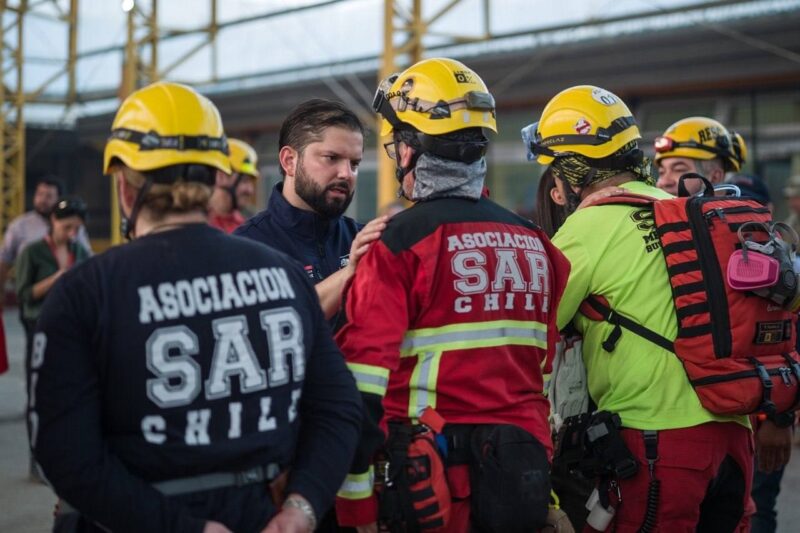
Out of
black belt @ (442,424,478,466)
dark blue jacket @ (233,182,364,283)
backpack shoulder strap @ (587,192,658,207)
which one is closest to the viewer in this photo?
black belt @ (442,424,478,466)

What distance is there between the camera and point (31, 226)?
354 inches

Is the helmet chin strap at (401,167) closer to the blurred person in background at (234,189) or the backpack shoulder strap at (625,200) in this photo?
the backpack shoulder strap at (625,200)

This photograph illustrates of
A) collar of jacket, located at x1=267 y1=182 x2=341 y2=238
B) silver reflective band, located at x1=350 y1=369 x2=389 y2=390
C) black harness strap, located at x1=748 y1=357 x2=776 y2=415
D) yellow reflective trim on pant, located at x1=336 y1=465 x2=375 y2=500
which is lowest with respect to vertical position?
yellow reflective trim on pant, located at x1=336 y1=465 x2=375 y2=500

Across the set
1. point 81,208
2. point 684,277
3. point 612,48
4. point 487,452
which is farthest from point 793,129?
point 487,452

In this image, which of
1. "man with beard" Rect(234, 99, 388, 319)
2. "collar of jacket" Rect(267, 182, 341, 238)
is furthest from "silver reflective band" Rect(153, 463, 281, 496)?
"collar of jacket" Rect(267, 182, 341, 238)

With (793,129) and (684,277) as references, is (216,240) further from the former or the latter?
(793,129)

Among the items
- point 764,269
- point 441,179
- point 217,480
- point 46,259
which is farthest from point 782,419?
point 46,259

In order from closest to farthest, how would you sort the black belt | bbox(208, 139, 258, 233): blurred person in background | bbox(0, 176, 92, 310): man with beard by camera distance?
the black belt < bbox(208, 139, 258, 233): blurred person in background < bbox(0, 176, 92, 310): man with beard

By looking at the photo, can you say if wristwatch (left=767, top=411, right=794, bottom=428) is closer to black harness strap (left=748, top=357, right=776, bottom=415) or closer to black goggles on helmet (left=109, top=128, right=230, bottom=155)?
black harness strap (left=748, top=357, right=776, bottom=415)

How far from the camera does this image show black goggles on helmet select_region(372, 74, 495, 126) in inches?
110

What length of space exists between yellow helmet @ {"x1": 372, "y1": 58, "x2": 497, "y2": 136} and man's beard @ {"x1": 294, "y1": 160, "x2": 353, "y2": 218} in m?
0.74

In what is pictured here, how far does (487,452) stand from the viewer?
263 centimetres

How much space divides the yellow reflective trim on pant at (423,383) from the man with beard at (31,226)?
20.3ft

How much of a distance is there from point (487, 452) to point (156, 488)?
37.1 inches
